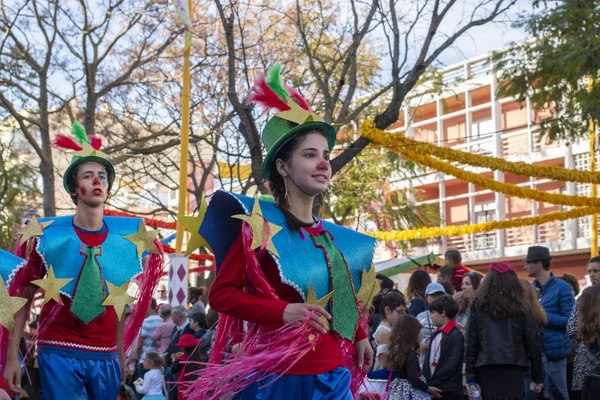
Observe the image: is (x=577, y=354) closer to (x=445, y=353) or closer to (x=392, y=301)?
(x=445, y=353)

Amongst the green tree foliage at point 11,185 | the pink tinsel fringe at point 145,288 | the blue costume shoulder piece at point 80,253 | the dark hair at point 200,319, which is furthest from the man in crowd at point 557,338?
the green tree foliage at point 11,185

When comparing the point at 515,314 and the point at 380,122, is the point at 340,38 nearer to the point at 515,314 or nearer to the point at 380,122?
the point at 380,122

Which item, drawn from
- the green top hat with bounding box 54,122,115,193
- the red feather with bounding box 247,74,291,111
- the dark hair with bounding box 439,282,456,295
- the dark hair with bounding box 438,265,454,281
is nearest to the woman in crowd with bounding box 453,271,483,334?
the dark hair with bounding box 439,282,456,295

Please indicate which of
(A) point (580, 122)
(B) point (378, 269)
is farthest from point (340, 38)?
(A) point (580, 122)

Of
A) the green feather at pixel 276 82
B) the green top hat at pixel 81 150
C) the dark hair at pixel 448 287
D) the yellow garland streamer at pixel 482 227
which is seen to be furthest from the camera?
the yellow garland streamer at pixel 482 227

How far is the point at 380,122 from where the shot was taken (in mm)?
11016

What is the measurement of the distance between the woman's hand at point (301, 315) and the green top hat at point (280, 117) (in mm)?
826

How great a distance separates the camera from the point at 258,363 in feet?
11.5

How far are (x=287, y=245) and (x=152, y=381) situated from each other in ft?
18.2

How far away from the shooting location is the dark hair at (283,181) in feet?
12.7

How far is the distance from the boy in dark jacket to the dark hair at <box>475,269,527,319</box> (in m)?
0.38

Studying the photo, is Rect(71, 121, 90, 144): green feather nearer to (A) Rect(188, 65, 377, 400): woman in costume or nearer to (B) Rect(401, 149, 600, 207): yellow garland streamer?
(A) Rect(188, 65, 377, 400): woman in costume

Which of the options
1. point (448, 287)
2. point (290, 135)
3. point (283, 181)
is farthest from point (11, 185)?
point (290, 135)

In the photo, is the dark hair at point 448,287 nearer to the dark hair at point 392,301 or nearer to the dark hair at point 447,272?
the dark hair at point 447,272
